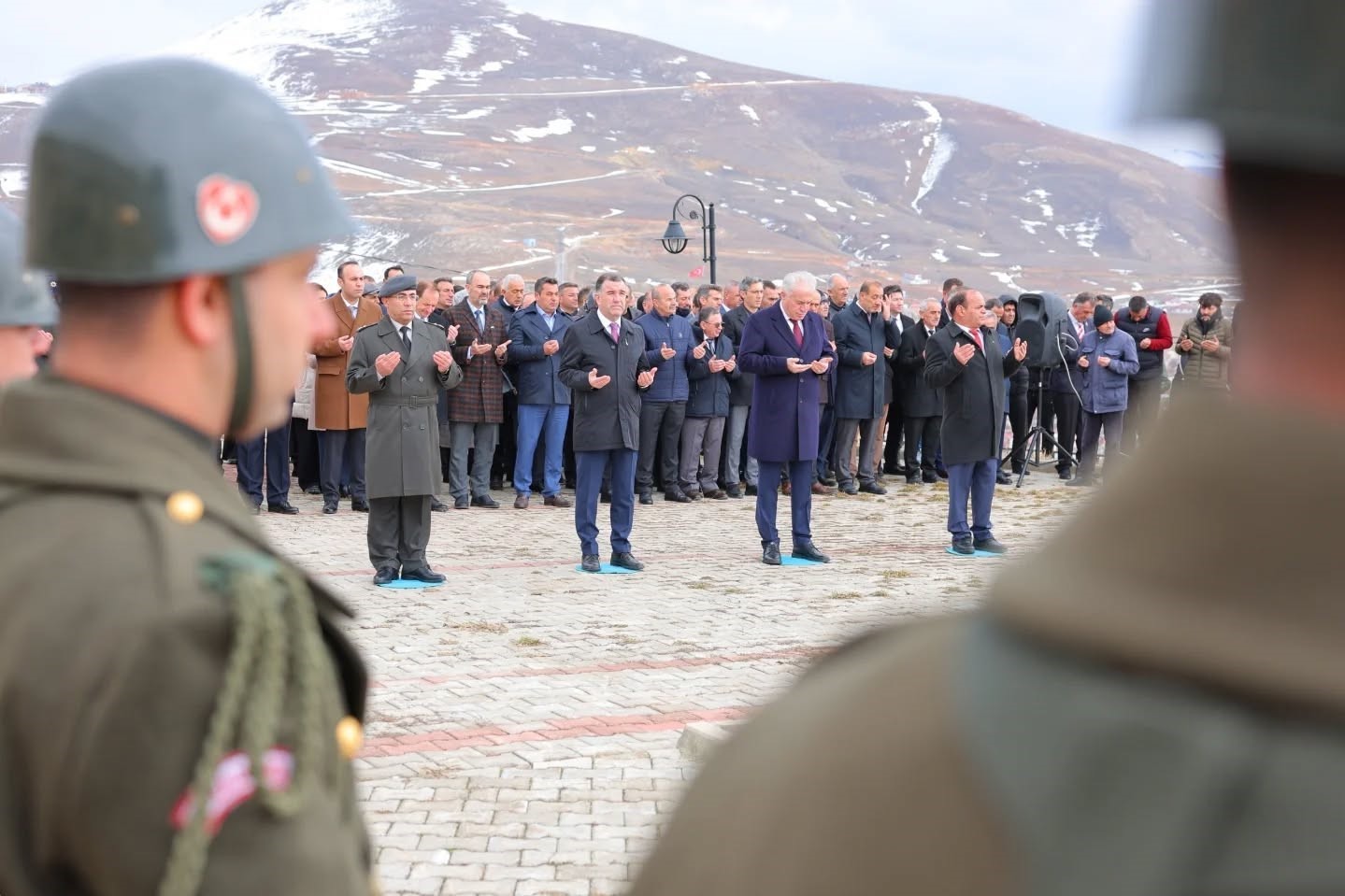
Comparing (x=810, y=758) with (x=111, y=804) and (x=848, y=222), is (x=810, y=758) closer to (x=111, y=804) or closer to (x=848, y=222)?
(x=111, y=804)

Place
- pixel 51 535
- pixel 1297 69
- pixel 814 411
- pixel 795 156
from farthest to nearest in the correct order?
pixel 795 156
pixel 814 411
pixel 51 535
pixel 1297 69

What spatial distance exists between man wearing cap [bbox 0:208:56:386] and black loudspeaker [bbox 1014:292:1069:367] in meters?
15.0

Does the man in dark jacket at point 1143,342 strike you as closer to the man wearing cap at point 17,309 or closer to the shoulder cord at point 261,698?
the man wearing cap at point 17,309

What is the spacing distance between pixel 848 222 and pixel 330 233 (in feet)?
348

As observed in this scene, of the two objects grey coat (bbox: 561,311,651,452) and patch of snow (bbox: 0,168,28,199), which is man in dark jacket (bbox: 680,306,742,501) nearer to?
grey coat (bbox: 561,311,651,452)

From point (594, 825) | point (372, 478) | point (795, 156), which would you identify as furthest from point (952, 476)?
point (795, 156)

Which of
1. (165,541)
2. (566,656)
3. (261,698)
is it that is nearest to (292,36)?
(566,656)

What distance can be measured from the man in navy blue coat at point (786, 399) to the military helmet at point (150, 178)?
373 inches

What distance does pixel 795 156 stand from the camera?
124 m

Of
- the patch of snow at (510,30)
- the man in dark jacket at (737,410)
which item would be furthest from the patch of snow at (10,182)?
the patch of snow at (510,30)

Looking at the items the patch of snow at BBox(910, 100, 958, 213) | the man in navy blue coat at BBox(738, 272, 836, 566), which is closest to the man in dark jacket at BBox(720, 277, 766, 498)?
the man in navy blue coat at BBox(738, 272, 836, 566)

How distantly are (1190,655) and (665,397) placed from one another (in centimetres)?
1481

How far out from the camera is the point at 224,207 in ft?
6.12

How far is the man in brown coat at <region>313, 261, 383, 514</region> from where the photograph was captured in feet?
44.9
